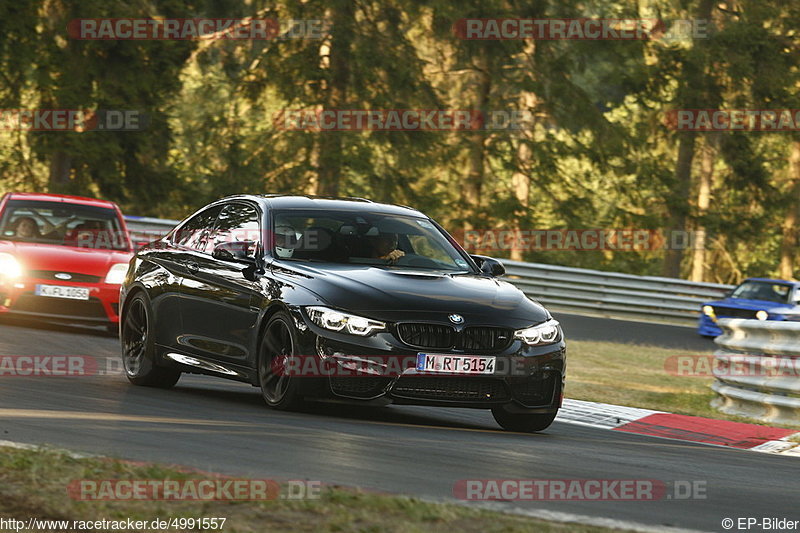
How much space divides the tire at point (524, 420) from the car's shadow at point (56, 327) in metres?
6.80

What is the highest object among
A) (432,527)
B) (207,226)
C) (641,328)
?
(207,226)

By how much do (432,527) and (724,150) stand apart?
1396 inches

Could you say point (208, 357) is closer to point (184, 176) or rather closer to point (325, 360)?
point (325, 360)

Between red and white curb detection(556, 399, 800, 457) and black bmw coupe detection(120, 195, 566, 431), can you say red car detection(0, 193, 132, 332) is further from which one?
red and white curb detection(556, 399, 800, 457)

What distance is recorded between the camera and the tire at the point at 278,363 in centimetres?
905

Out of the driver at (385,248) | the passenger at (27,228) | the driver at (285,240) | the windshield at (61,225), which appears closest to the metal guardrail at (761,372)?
the driver at (385,248)

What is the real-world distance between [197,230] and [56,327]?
18.0ft

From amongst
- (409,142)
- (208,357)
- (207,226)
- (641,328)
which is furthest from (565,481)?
(409,142)

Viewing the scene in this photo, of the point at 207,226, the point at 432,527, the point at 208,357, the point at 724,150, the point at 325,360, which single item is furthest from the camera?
the point at 724,150

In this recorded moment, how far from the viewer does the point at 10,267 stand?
14828mm

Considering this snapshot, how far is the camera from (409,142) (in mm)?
33312

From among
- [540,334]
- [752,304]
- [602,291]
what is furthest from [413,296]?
[602,291]

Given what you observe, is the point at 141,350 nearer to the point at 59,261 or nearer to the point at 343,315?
A: the point at 343,315

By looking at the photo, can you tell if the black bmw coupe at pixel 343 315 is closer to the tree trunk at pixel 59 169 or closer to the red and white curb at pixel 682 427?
the red and white curb at pixel 682 427
